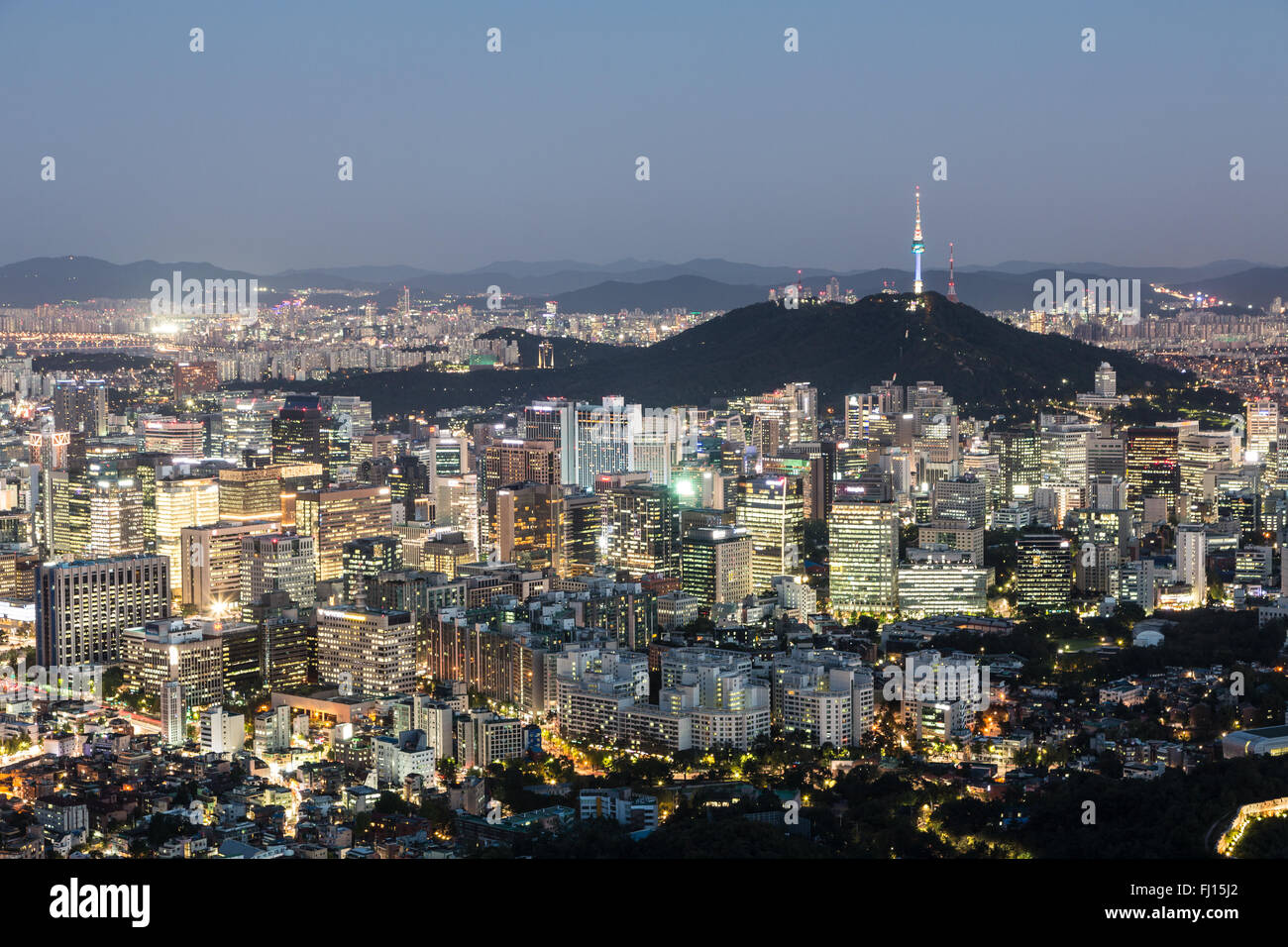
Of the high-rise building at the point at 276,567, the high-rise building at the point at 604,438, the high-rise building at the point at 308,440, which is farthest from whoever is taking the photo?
the high-rise building at the point at 604,438

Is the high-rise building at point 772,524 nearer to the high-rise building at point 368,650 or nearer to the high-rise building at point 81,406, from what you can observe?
the high-rise building at point 368,650

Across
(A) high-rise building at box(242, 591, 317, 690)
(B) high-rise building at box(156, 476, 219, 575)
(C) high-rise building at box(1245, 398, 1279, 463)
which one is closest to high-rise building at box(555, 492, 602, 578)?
(B) high-rise building at box(156, 476, 219, 575)

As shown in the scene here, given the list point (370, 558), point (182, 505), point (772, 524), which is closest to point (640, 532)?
point (772, 524)

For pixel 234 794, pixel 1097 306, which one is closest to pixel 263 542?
pixel 234 794

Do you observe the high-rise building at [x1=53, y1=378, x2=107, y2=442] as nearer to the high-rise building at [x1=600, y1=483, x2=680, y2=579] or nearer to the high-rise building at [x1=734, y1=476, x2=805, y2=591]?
the high-rise building at [x1=600, y1=483, x2=680, y2=579]

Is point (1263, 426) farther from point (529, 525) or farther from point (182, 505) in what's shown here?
point (182, 505)

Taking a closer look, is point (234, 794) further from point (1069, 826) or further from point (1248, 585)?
point (1248, 585)

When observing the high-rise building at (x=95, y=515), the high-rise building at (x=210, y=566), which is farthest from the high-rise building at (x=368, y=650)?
the high-rise building at (x=95, y=515)

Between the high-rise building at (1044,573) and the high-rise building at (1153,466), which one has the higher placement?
the high-rise building at (1153,466)
